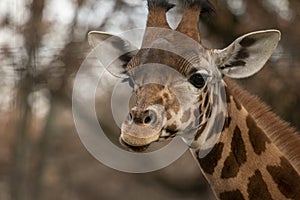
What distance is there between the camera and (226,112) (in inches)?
204

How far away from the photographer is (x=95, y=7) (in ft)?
39.8

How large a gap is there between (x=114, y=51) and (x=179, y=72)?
2.46ft

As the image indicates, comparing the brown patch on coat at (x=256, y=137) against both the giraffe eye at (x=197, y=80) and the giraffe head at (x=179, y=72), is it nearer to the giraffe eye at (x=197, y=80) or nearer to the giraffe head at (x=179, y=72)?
the giraffe head at (x=179, y=72)

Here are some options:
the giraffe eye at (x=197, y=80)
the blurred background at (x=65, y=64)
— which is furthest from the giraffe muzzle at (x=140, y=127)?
the blurred background at (x=65, y=64)

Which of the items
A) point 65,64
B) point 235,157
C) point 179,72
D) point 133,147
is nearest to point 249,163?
point 235,157

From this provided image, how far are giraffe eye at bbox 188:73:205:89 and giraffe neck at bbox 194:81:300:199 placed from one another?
0.24 metres

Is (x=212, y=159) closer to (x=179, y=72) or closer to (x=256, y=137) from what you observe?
(x=256, y=137)

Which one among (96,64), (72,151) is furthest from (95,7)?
(72,151)

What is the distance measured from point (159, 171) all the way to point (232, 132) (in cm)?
926

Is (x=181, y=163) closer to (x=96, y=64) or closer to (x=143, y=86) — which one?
(x=96, y=64)

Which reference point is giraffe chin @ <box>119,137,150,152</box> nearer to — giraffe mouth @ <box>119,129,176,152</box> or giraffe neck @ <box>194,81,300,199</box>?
giraffe mouth @ <box>119,129,176,152</box>

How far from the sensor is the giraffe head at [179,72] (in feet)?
15.6

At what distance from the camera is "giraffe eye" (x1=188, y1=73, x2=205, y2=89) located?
5055 millimetres

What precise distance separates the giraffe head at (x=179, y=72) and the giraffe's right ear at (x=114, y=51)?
0.12 metres
